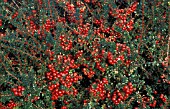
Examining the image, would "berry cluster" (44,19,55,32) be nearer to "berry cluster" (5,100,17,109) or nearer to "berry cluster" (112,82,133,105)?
"berry cluster" (5,100,17,109)

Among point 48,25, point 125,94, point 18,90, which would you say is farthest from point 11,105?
point 125,94

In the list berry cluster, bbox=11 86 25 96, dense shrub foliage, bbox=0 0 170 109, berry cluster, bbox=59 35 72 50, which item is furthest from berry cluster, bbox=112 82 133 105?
berry cluster, bbox=11 86 25 96

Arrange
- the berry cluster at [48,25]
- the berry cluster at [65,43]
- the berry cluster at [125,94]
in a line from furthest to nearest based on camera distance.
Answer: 1. the berry cluster at [48,25]
2. the berry cluster at [65,43]
3. the berry cluster at [125,94]

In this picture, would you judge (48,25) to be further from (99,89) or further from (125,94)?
(125,94)

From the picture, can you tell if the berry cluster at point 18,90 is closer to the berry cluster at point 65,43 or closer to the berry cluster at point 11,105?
the berry cluster at point 11,105

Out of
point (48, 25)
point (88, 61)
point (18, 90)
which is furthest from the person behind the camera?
point (48, 25)

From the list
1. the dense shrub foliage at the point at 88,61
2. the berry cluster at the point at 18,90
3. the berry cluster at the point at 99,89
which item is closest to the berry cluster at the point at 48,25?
the dense shrub foliage at the point at 88,61

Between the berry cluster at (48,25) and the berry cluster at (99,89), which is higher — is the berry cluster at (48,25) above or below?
above

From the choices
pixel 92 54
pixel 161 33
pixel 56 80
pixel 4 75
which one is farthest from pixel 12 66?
pixel 161 33

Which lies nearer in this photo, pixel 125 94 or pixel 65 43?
pixel 125 94

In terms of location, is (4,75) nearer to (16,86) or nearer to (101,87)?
(16,86)
